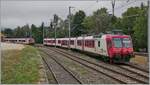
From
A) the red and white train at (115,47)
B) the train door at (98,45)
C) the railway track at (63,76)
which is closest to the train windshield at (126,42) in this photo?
the red and white train at (115,47)

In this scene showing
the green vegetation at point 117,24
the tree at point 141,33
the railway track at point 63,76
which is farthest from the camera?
the green vegetation at point 117,24

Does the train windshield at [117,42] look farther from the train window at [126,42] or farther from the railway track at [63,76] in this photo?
the railway track at [63,76]

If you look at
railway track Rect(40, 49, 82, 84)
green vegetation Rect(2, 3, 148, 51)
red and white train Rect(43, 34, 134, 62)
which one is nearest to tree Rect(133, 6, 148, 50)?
green vegetation Rect(2, 3, 148, 51)

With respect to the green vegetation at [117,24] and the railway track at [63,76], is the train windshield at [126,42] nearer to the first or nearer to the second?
the railway track at [63,76]

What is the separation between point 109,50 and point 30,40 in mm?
87315

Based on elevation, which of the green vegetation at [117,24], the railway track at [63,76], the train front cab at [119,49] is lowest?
the railway track at [63,76]

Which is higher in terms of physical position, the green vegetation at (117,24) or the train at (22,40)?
the green vegetation at (117,24)

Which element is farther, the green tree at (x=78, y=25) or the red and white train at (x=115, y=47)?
the green tree at (x=78, y=25)

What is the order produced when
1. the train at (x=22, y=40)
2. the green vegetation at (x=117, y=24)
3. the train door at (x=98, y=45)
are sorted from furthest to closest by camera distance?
the train at (x=22, y=40) < the green vegetation at (x=117, y=24) < the train door at (x=98, y=45)

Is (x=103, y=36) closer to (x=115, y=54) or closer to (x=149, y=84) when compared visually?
(x=115, y=54)

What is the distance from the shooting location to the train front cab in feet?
104

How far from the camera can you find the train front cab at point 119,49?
3168 cm

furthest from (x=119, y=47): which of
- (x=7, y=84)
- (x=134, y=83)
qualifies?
(x=7, y=84)

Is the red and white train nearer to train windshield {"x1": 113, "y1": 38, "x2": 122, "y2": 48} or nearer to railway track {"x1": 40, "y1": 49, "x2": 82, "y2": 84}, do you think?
train windshield {"x1": 113, "y1": 38, "x2": 122, "y2": 48}
